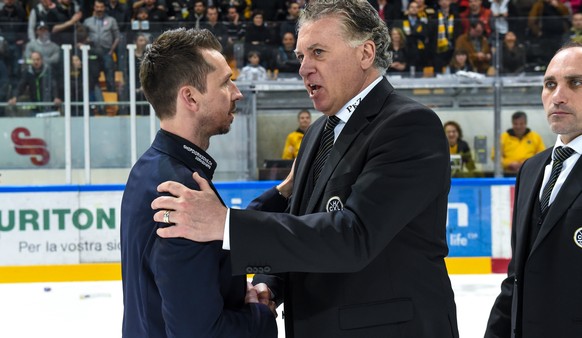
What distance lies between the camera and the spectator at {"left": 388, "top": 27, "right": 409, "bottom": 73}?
30.7ft

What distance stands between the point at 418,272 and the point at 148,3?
984cm

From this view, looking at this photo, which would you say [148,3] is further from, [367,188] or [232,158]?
[367,188]

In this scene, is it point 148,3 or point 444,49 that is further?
point 148,3

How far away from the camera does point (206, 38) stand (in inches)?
90.5

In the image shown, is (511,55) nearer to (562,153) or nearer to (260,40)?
(260,40)

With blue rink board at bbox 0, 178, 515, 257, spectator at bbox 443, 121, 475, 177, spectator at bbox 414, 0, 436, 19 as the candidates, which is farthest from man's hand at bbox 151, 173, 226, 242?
spectator at bbox 414, 0, 436, 19

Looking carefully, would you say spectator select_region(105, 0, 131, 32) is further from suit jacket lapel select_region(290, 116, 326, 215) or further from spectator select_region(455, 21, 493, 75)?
suit jacket lapel select_region(290, 116, 326, 215)

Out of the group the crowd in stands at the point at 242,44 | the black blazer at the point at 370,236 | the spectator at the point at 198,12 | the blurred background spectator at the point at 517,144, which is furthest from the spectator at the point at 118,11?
the black blazer at the point at 370,236

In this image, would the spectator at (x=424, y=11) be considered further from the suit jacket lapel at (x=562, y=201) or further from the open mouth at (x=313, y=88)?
the open mouth at (x=313, y=88)

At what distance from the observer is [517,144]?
29.7 feet

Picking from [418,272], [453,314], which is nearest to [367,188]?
[418,272]

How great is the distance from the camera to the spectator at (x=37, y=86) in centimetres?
876

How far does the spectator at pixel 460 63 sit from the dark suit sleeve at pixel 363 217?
7.52 m

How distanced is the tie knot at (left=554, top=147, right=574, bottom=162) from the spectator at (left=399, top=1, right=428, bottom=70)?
22.2 feet
